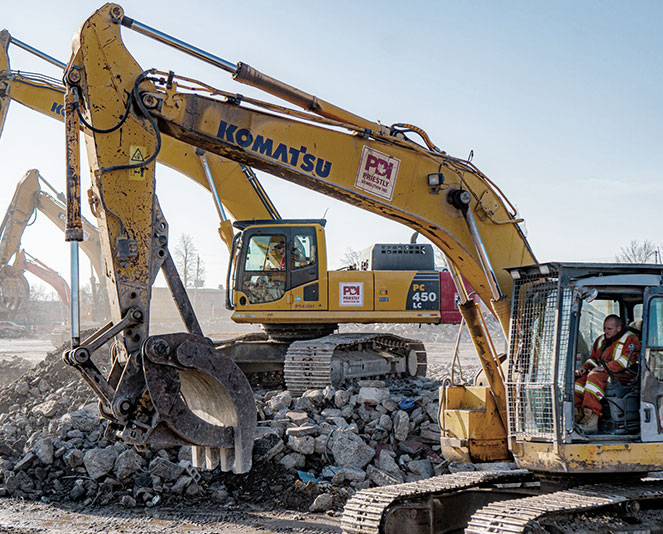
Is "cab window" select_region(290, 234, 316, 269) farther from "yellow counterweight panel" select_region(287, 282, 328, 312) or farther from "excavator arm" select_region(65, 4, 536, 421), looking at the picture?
"excavator arm" select_region(65, 4, 536, 421)

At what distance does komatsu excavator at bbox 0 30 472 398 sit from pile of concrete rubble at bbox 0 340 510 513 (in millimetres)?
1251

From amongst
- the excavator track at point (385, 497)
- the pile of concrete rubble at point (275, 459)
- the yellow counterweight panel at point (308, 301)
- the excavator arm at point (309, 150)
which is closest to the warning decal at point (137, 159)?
the excavator arm at point (309, 150)

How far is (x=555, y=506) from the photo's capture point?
16.6 ft

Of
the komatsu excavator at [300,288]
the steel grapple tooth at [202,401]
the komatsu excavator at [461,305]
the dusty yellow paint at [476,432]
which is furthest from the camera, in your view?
the komatsu excavator at [300,288]

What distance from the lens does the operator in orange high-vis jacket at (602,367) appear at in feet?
18.0

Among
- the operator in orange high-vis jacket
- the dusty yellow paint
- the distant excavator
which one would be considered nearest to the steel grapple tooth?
the dusty yellow paint

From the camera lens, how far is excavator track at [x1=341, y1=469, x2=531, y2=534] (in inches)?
220

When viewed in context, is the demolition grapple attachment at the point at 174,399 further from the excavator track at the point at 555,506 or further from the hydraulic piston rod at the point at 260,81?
the hydraulic piston rod at the point at 260,81

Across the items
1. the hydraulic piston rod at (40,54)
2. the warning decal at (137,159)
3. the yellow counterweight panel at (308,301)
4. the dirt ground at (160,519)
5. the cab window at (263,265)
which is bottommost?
the dirt ground at (160,519)

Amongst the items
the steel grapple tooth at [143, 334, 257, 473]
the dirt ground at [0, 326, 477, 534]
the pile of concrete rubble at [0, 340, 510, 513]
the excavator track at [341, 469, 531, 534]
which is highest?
the steel grapple tooth at [143, 334, 257, 473]

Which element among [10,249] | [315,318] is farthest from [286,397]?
[10,249]

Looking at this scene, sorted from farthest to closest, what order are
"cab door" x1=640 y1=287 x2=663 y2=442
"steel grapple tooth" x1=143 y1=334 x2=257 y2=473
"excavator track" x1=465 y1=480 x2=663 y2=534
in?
"cab door" x1=640 y1=287 x2=663 y2=442 → "steel grapple tooth" x1=143 y1=334 x2=257 y2=473 → "excavator track" x1=465 y1=480 x2=663 y2=534

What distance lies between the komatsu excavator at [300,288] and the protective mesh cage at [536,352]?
585 cm

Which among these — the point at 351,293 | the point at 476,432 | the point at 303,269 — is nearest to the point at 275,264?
the point at 303,269
